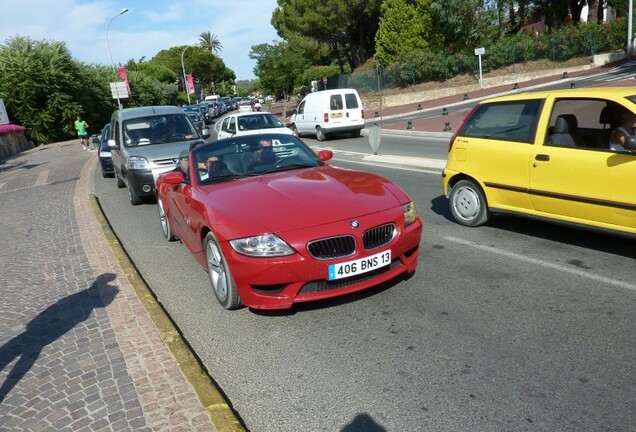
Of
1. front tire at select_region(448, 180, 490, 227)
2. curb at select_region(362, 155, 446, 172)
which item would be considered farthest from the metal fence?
front tire at select_region(448, 180, 490, 227)

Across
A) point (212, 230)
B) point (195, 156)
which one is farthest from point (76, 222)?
point (212, 230)

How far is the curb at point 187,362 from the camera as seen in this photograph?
9.90 feet

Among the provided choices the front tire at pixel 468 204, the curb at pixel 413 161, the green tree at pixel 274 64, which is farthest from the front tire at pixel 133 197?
the green tree at pixel 274 64

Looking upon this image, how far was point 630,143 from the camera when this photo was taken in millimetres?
4723

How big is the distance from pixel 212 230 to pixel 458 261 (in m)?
2.63

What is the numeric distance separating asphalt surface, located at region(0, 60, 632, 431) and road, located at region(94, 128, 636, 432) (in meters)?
0.26

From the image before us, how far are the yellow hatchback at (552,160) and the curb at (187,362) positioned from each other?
402 centimetres

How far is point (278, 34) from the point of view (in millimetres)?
66438

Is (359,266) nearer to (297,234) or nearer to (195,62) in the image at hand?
(297,234)

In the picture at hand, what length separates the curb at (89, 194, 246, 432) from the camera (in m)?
3.02

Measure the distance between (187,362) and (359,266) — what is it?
1.49 m

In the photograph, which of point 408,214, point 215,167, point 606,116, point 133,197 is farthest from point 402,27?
point 408,214

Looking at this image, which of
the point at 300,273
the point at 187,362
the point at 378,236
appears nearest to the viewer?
the point at 187,362

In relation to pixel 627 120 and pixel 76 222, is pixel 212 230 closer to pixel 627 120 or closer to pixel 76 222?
pixel 627 120
